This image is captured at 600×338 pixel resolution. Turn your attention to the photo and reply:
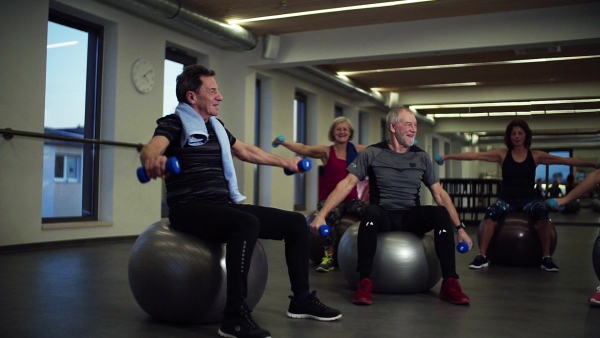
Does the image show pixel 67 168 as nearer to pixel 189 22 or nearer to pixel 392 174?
pixel 189 22

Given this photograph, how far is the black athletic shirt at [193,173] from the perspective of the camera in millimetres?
2521

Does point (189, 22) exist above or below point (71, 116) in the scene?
above

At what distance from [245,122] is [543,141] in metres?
4.52

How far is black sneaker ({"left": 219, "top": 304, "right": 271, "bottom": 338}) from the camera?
7.44 feet

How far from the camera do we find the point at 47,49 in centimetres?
594

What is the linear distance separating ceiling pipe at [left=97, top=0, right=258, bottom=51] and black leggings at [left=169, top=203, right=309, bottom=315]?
382 centimetres

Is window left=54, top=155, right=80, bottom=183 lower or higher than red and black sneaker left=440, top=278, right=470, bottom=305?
higher

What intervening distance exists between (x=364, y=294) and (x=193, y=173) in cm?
117

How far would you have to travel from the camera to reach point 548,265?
15.0ft

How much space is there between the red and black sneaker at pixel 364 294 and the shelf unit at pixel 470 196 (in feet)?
24.4

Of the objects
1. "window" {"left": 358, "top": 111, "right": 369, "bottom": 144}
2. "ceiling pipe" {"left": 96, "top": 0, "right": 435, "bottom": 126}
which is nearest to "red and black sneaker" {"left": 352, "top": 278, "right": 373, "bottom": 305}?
"ceiling pipe" {"left": 96, "top": 0, "right": 435, "bottom": 126}

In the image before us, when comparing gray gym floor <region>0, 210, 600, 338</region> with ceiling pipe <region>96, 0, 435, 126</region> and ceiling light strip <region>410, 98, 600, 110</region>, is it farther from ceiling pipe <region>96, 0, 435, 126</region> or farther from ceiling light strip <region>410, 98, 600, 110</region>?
ceiling light strip <region>410, 98, 600, 110</region>

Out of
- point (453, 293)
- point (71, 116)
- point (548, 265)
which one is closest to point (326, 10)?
point (71, 116)

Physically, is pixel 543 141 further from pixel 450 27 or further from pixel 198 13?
pixel 198 13
